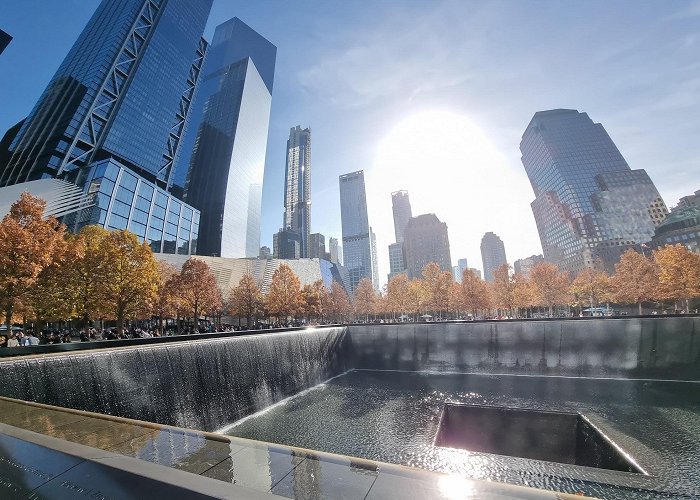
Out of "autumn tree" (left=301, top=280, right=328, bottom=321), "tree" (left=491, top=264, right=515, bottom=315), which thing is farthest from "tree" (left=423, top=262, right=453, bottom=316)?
"autumn tree" (left=301, top=280, right=328, bottom=321)

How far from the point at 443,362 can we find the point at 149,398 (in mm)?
22447

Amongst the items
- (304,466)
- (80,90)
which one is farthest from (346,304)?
(80,90)

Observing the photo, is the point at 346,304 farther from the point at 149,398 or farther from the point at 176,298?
the point at 149,398

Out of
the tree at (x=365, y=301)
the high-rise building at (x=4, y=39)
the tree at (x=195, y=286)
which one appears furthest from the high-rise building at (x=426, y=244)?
the high-rise building at (x=4, y=39)

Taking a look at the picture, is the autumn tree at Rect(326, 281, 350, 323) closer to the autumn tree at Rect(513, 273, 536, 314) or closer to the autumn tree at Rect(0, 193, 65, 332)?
the autumn tree at Rect(513, 273, 536, 314)

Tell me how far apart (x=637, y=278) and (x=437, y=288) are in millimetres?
27580

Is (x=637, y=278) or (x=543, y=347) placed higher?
(x=637, y=278)

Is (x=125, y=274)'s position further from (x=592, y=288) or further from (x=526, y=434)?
(x=592, y=288)

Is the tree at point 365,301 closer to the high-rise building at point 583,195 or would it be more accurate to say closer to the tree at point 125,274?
the tree at point 125,274

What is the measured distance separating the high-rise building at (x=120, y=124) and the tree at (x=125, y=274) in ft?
130

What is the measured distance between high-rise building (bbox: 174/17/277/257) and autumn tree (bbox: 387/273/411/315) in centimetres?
7038

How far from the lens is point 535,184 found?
163 metres

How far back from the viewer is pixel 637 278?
1893 inches

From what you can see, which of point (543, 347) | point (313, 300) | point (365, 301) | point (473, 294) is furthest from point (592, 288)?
point (313, 300)
